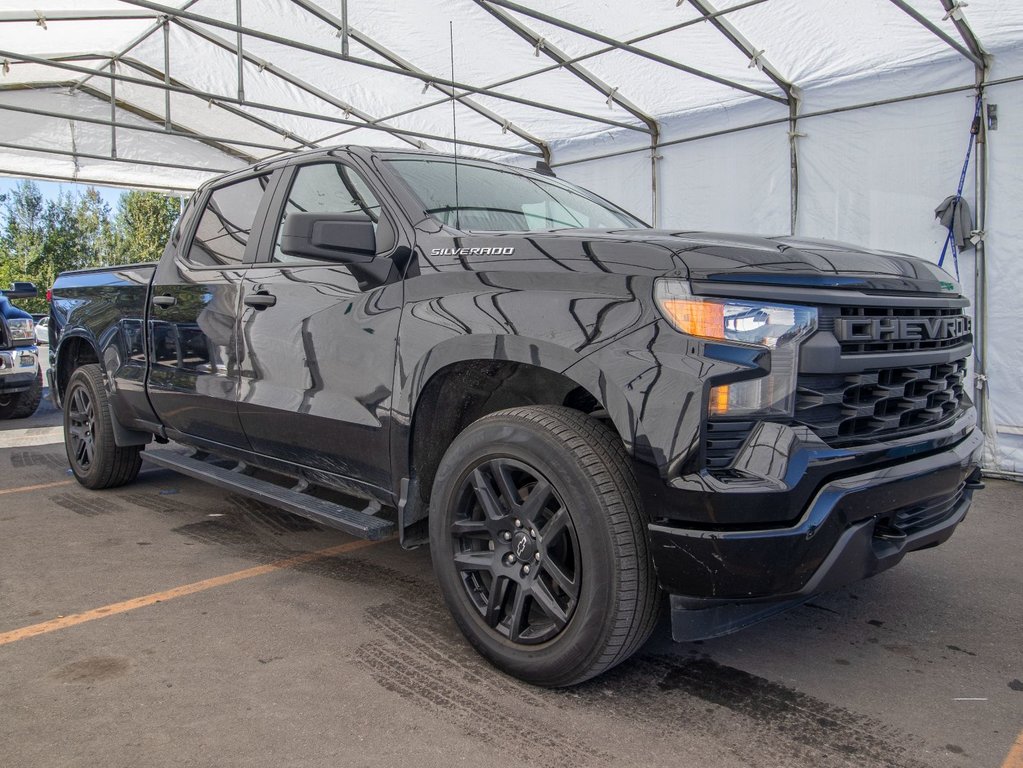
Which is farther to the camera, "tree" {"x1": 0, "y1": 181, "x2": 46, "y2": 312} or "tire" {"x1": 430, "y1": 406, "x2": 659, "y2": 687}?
"tree" {"x1": 0, "y1": 181, "x2": 46, "y2": 312}

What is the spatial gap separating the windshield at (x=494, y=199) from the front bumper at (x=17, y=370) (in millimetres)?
6874

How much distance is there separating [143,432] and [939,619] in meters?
4.36

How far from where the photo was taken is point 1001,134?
6.04 metres

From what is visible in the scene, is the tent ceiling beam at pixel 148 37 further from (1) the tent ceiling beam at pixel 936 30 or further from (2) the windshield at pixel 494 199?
(1) the tent ceiling beam at pixel 936 30

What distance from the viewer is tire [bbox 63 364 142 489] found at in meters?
5.03

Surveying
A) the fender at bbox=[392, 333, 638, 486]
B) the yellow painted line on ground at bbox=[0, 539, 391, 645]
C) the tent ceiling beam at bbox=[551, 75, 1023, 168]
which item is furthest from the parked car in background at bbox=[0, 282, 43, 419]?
the fender at bbox=[392, 333, 638, 486]

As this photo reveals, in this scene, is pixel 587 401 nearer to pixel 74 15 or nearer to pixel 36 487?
pixel 36 487

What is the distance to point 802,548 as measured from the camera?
2129 millimetres

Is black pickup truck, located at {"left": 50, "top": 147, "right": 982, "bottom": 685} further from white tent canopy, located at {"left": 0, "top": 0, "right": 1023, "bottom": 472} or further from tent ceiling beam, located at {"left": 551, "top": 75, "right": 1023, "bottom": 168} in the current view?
tent ceiling beam, located at {"left": 551, "top": 75, "right": 1023, "bottom": 168}

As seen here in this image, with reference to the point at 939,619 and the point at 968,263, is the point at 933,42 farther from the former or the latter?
the point at 939,619

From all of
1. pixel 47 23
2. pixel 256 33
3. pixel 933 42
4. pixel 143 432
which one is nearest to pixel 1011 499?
pixel 933 42

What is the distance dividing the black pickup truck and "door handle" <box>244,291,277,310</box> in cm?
1

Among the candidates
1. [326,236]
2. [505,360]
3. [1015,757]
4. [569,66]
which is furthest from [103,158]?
[1015,757]

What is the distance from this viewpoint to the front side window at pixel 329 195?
10.7 feet
